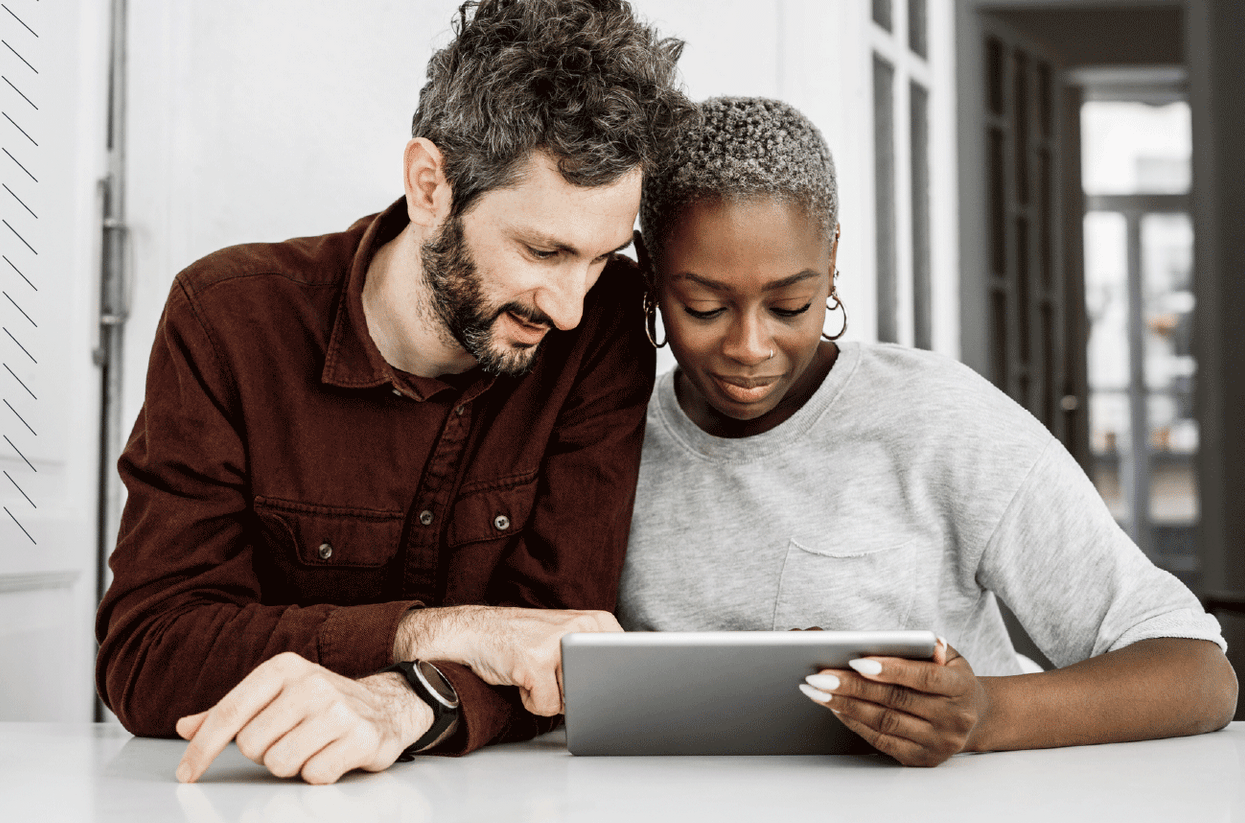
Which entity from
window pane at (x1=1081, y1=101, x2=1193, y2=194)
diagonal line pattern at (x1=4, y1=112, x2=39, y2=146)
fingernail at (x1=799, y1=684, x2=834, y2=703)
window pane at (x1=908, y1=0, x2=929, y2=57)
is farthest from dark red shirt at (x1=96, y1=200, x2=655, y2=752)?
window pane at (x1=1081, y1=101, x2=1193, y2=194)

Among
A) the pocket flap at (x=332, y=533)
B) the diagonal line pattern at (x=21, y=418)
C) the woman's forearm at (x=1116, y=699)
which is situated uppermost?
the diagonal line pattern at (x=21, y=418)

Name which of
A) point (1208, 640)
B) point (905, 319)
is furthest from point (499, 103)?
point (905, 319)

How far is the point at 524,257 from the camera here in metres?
1.46

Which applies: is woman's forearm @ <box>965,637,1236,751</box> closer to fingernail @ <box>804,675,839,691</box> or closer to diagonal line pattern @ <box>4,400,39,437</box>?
fingernail @ <box>804,675,839,691</box>

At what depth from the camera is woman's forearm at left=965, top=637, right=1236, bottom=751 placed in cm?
115

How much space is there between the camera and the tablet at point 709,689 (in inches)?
38.7

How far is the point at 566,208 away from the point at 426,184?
227 millimetres

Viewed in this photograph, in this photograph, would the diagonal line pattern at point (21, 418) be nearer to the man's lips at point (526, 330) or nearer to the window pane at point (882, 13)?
the man's lips at point (526, 330)

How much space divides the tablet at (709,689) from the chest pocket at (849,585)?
444mm

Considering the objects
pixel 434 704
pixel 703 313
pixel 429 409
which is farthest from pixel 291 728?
pixel 703 313

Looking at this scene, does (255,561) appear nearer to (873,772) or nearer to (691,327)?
(691,327)

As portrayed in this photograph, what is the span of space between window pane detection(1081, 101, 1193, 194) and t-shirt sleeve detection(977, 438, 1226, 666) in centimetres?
679

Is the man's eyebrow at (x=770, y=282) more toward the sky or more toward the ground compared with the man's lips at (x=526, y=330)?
more toward the sky

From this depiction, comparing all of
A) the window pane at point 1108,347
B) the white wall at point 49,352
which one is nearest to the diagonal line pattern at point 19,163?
the white wall at point 49,352
